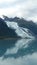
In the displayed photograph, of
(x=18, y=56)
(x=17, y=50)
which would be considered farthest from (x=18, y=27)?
(x=18, y=56)

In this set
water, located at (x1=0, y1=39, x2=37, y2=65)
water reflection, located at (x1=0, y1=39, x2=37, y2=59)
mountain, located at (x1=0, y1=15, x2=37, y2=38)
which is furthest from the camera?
mountain, located at (x1=0, y1=15, x2=37, y2=38)

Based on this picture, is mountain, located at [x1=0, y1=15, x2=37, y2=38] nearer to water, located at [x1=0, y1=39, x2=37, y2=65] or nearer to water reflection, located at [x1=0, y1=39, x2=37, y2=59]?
water reflection, located at [x1=0, y1=39, x2=37, y2=59]

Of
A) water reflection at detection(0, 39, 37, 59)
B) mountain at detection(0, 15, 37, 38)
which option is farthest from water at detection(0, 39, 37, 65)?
mountain at detection(0, 15, 37, 38)

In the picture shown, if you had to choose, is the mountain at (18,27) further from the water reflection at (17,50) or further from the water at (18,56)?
the water at (18,56)

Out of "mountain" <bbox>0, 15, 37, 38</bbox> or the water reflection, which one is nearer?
the water reflection

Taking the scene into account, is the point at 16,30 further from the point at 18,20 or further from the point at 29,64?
the point at 29,64

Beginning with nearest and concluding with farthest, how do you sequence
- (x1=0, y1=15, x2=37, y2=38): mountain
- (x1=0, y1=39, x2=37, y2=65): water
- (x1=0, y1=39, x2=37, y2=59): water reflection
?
(x1=0, y1=39, x2=37, y2=65): water < (x1=0, y1=39, x2=37, y2=59): water reflection < (x1=0, y1=15, x2=37, y2=38): mountain

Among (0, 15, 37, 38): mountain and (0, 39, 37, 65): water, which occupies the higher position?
(0, 15, 37, 38): mountain

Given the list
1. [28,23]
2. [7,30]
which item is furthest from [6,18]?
[7,30]

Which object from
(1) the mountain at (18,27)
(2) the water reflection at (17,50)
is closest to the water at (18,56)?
(2) the water reflection at (17,50)

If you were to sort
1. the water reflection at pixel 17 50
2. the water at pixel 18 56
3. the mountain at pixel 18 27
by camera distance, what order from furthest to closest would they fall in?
the mountain at pixel 18 27 → the water reflection at pixel 17 50 → the water at pixel 18 56
